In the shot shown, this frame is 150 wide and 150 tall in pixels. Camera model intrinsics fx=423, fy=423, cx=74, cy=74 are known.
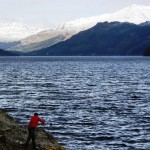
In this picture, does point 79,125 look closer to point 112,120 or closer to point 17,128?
point 112,120

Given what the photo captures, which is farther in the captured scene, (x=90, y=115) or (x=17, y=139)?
(x=90, y=115)

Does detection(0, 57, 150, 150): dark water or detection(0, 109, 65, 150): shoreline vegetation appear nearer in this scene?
detection(0, 109, 65, 150): shoreline vegetation

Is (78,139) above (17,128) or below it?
below

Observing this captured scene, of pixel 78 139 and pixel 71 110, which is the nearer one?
pixel 78 139

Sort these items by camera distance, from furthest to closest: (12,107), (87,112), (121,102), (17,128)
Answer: (121,102)
(12,107)
(87,112)
(17,128)

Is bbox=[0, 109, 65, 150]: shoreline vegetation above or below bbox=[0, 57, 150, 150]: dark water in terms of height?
above

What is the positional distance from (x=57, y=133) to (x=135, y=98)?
119 ft

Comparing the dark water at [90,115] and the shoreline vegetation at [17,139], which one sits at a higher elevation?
the shoreline vegetation at [17,139]

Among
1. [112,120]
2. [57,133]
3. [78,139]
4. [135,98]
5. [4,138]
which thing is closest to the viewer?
[4,138]

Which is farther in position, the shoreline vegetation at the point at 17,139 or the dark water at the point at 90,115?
the dark water at the point at 90,115

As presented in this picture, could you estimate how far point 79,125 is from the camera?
51312 millimetres

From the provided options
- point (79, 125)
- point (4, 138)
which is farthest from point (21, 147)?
point (79, 125)

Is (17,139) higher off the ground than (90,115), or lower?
higher

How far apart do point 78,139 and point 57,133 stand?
158 inches
